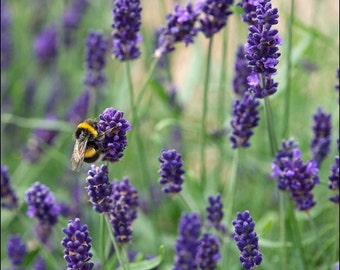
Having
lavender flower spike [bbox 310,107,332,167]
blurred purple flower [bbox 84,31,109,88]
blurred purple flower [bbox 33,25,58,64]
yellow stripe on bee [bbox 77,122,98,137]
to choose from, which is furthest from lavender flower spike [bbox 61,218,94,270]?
blurred purple flower [bbox 33,25,58,64]

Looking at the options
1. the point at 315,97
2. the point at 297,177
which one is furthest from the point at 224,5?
the point at 315,97

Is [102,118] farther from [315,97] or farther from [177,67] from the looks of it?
[177,67]

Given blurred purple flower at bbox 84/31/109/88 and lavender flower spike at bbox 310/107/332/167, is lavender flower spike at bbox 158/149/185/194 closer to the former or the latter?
lavender flower spike at bbox 310/107/332/167

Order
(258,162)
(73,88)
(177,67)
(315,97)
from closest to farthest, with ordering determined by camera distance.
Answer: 1. (258,162)
2. (315,97)
3. (73,88)
4. (177,67)

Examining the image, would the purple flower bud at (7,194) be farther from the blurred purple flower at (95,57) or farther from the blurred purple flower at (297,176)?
the blurred purple flower at (297,176)

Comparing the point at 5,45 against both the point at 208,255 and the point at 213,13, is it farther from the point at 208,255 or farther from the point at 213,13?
the point at 208,255

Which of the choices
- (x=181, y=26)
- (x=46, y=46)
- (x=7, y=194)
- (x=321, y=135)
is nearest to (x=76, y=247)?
(x=7, y=194)
